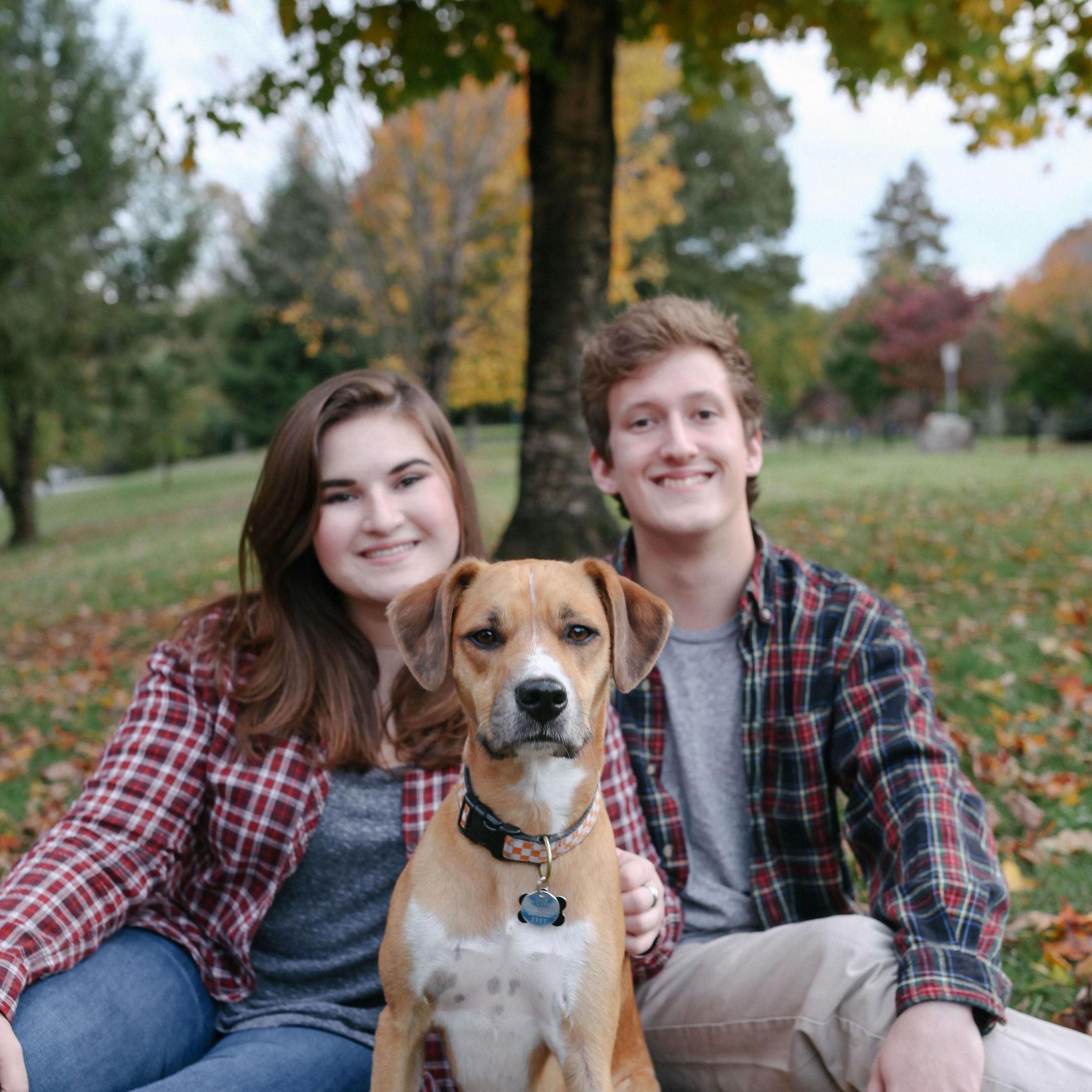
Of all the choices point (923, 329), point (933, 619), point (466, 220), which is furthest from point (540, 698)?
point (923, 329)

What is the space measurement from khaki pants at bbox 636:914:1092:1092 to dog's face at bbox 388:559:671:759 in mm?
861

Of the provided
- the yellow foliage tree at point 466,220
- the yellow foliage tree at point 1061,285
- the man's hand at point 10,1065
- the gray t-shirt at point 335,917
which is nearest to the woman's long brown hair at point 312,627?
the gray t-shirt at point 335,917

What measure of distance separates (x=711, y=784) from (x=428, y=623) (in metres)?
1.11

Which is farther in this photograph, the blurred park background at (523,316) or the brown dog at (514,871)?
the blurred park background at (523,316)

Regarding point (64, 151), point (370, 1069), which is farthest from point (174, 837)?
point (64, 151)

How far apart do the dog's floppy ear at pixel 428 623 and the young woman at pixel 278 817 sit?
1.27 feet

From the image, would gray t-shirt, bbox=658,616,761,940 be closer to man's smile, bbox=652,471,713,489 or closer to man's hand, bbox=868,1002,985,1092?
man's smile, bbox=652,471,713,489

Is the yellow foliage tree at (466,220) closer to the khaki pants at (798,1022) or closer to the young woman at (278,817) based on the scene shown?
the young woman at (278,817)

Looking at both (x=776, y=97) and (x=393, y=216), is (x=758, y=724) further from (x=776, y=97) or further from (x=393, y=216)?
(x=776, y=97)

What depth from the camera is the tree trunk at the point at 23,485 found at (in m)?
21.4

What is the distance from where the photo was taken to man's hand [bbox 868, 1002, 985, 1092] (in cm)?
214

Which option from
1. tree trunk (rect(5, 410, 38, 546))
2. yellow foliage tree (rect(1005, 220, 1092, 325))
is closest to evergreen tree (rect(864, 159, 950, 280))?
yellow foliage tree (rect(1005, 220, 1092, 325))

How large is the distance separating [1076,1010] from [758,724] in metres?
1.40

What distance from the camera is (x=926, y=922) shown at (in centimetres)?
241
